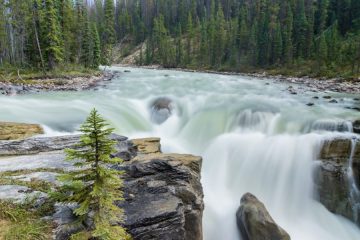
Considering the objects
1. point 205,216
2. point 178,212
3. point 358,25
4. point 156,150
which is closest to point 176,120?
point 156,150

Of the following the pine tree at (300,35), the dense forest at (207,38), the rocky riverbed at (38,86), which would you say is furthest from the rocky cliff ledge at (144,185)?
the pine tree at (300,35)

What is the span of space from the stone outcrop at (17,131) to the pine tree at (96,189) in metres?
7.44

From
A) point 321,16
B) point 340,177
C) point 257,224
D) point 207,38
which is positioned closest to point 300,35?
point 321,16

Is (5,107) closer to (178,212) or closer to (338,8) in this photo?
(178,212)

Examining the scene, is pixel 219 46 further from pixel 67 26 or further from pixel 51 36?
pixel 51 36

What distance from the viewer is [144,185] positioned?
7.73 m

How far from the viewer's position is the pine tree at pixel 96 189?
534cm

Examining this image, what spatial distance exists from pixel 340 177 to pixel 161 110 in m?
12.6

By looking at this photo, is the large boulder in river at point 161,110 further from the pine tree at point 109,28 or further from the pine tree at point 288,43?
the pine tree at point 288,43

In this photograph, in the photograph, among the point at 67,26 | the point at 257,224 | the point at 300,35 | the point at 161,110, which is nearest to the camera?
the point at 257,224

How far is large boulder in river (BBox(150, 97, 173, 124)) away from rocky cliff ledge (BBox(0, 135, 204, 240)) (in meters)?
9.42

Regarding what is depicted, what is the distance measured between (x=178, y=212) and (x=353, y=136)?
10.4m

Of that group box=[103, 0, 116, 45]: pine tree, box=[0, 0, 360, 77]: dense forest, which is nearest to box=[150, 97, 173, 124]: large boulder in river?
box=[0, 0, 360, 77]: dense forest

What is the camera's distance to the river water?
11711 mm
